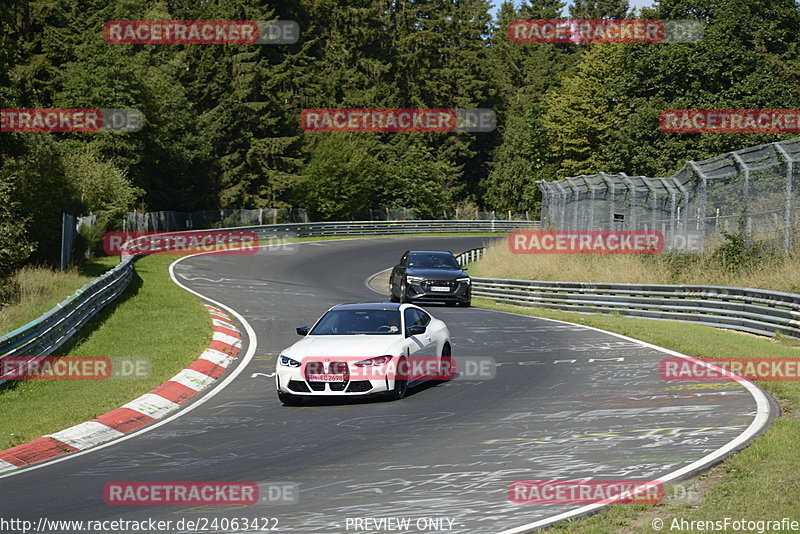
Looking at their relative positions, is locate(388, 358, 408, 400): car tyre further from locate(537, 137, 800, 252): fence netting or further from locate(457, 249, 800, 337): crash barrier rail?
locate(537, 137, 800, 252): fence netting

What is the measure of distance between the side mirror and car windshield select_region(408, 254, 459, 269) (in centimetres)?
1502

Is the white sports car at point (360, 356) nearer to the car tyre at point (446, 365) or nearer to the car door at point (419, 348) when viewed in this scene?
the car door at point (419, 348)

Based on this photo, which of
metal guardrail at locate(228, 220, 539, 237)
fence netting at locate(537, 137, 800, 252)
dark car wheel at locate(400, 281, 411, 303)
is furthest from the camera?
metal guardrail at locate(228, 220, 539, 237)

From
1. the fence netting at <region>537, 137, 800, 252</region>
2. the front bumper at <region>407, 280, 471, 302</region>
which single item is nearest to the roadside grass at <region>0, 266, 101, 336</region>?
the front bumper at <region>407, 280, 471, 302</region>

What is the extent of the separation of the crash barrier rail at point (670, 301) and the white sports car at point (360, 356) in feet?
27.9

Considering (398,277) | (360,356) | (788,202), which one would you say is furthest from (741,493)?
(398,277)

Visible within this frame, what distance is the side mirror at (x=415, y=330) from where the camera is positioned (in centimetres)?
1377

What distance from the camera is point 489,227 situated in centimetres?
8269

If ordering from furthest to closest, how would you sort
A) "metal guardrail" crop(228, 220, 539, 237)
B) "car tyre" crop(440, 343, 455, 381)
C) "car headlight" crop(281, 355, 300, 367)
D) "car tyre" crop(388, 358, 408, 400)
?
1. "metal guardrail" crop(228, 220, 539, 237)
2. "car tyre" crop(440, 343, 455, 381)
3. "car tyre" crop(388, 358, 408, 400)
4. "car headlight" crop(281, 355, 300, 367)

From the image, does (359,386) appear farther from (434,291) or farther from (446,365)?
(434,291)

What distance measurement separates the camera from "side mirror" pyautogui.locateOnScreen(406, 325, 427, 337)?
13.8 m

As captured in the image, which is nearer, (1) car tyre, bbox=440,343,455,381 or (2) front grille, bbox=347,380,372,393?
(2) front grille, bbox=347,380,372,393

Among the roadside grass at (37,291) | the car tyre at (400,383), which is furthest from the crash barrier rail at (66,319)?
the car tyre at (400,383)

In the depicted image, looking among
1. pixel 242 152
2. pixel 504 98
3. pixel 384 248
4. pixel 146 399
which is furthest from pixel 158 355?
pixel 504 98
